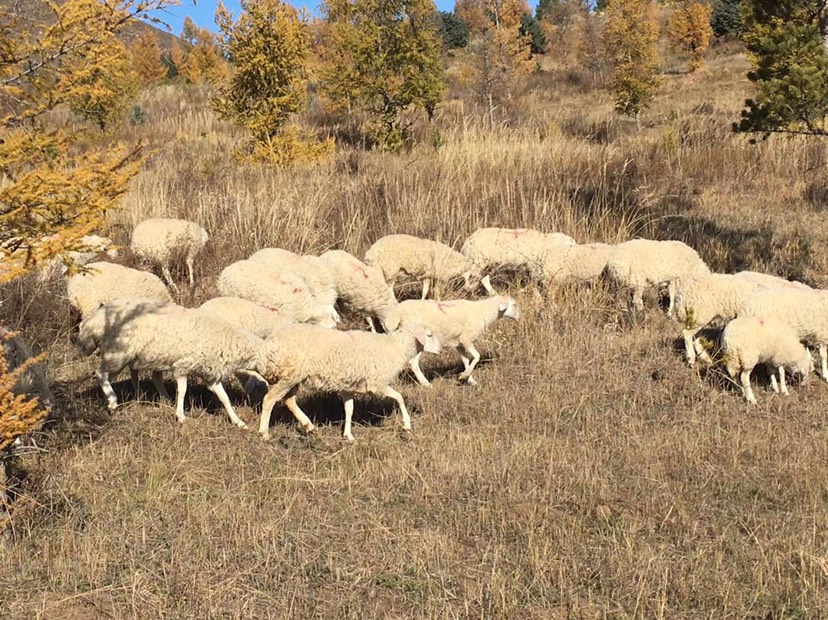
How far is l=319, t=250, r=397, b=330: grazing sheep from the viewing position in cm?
736

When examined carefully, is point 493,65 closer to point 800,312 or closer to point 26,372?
point 800,312

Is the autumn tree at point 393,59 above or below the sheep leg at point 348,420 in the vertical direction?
above

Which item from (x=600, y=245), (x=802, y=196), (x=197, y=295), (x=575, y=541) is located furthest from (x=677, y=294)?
(x=802, y=196)

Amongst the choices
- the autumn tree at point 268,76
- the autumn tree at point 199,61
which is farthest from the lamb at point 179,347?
the autumn tree at point 199,61

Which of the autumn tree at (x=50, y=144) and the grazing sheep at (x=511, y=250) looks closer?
the autumn tree at (x=50, y=144)

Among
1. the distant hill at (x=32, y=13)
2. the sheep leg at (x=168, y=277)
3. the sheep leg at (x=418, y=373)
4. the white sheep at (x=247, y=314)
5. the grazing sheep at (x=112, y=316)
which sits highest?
the distant hill at (x=32, y=13)

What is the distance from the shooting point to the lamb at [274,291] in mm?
6824

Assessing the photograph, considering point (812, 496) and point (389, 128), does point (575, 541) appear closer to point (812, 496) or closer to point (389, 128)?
point (812, 496)

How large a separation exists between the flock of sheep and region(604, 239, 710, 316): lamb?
0.04 ft

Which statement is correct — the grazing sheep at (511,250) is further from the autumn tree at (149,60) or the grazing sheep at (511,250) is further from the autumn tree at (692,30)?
the autumn tree at (149,60)

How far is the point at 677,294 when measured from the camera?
24.8 ft

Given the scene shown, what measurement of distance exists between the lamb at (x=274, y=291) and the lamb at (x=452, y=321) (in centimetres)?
76

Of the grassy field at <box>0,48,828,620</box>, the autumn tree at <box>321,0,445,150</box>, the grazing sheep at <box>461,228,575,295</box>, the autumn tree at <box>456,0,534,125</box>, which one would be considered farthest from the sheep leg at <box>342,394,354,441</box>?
the autumn tree at <box>456,0,534,125</box>

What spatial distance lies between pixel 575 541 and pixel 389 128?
1483cm
